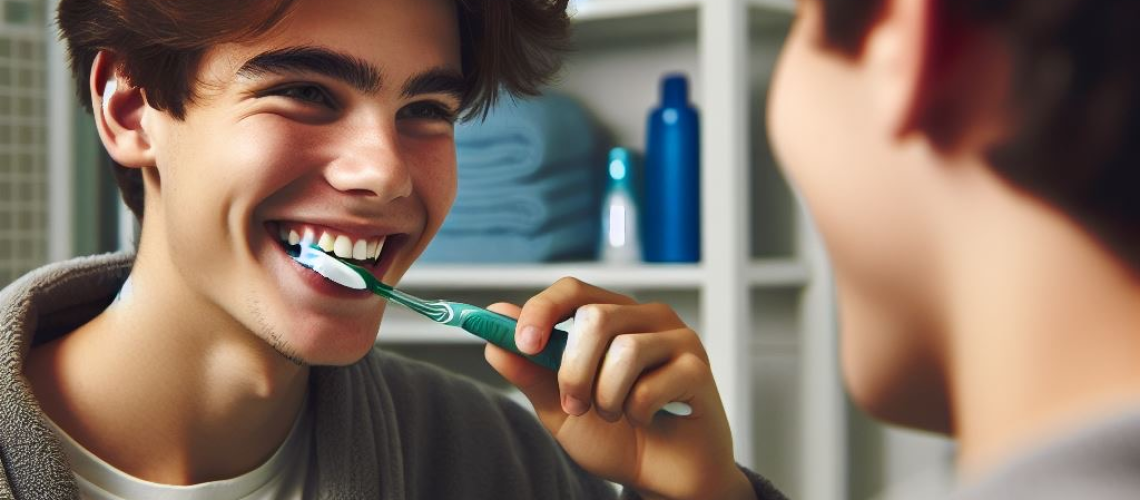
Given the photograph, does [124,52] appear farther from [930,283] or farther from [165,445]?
[930,283]

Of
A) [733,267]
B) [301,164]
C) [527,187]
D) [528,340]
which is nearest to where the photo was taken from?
[528,340]

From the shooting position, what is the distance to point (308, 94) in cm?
77

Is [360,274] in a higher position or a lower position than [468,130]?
lower

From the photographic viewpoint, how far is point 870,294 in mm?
355

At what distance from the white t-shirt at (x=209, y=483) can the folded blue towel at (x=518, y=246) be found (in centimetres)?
62

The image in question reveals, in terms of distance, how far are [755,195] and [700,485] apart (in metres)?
0.86

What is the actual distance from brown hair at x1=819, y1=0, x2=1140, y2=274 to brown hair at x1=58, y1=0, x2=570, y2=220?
582mm

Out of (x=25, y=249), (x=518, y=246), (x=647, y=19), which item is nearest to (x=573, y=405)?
(x=518, y=246)

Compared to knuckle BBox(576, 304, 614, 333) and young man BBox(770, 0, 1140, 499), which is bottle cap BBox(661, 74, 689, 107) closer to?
knuckle BBox(576, 304, 614, 333)

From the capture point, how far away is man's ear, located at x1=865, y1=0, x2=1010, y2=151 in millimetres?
304

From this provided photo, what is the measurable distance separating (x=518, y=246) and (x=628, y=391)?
809 mm

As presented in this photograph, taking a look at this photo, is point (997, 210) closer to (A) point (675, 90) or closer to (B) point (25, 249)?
(A) point (675, 90)

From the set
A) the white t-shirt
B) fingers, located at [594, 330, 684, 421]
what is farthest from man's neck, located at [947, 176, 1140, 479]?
the white t-shirt

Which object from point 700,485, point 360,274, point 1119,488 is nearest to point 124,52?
point 360,274
